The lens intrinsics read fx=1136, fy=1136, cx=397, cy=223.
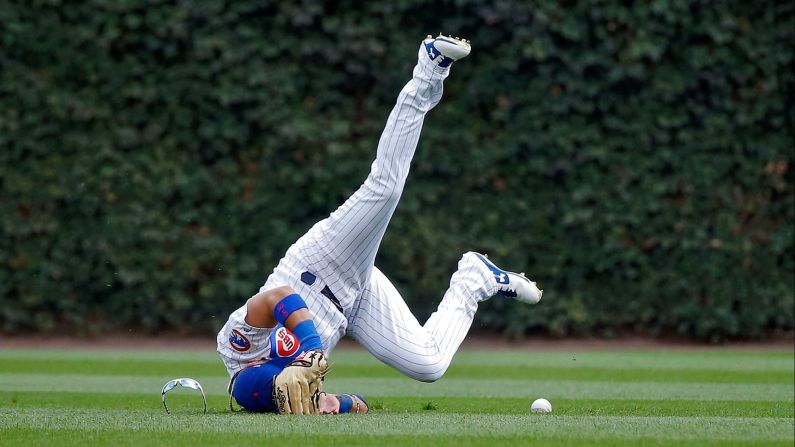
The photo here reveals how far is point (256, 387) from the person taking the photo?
5.80m

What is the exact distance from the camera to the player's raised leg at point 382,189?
19.5 feet

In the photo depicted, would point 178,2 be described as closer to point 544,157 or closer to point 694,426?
point 544,157

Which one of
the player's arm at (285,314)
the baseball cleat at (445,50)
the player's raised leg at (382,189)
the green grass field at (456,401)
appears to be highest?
the baseball cleat at (445,50)

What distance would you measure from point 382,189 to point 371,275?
0.70 m

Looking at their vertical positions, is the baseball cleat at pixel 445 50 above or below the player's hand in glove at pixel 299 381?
above

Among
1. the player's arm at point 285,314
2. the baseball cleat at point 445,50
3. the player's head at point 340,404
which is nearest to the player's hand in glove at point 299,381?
the player's arm at point 285,314

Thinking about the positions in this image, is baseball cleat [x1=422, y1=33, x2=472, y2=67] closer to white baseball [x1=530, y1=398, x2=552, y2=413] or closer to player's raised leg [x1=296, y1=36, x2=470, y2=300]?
player's raised leg [x1=296, y1=36, x2=470, y2=300]

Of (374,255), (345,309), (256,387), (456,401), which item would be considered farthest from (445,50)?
(456,401)

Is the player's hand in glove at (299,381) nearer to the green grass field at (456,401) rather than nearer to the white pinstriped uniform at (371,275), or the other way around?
the green grass field at (456,401)

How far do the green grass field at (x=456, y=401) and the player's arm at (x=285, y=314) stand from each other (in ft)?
1.55

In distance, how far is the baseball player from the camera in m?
5.68

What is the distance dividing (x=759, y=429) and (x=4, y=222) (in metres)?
9.37

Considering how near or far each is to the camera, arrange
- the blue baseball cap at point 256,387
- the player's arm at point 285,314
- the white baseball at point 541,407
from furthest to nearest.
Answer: the white baseball at point 541,407 < the blue baseball cap at point 256,387 < the player's arm at point 285,314

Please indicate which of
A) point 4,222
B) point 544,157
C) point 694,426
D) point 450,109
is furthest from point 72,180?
point 694,426
